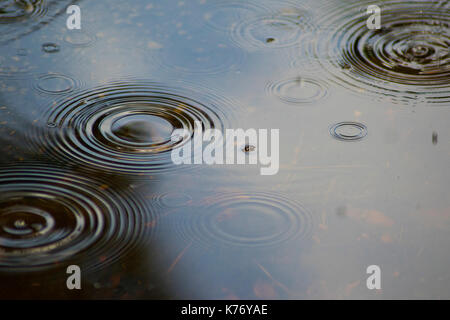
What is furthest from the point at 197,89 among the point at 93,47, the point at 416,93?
the point at 416,93

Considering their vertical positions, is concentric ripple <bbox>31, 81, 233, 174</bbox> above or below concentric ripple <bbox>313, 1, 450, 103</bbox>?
below

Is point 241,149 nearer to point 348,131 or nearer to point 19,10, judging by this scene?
point 348,131

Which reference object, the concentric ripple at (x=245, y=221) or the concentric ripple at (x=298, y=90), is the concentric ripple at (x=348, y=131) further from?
the concentric ripple at (x=245, y=221)

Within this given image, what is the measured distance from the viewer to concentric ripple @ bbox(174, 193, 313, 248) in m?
1.28

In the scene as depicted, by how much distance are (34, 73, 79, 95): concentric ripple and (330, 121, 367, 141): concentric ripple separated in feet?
2.42

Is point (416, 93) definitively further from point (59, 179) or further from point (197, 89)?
point (59, 179)

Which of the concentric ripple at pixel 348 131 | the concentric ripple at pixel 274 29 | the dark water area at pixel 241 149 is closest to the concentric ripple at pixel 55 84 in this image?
the dark water area at pixel 241 149

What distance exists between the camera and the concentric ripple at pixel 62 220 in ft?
4.00

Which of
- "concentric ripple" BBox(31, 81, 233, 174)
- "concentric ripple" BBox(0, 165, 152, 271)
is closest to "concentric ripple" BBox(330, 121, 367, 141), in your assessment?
"concentric ripple" BBox(31, 81, 233, 174)

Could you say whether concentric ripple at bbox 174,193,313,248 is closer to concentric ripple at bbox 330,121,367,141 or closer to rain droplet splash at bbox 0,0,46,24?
concentric ripple at bbox 330,121,367,141

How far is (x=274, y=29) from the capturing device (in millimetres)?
2010

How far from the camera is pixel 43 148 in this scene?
1.51m

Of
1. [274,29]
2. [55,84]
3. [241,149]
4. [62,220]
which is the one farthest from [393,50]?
[62,220]

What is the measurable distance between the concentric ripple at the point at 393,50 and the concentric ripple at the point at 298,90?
0.24 ft
